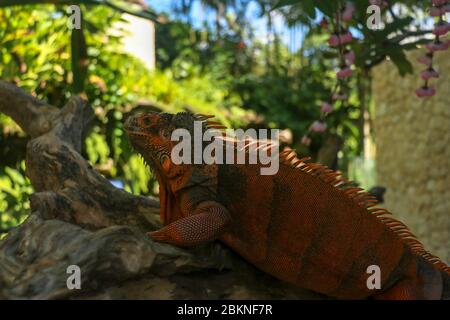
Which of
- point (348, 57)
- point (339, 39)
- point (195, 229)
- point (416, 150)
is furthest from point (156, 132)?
point (416, 150)

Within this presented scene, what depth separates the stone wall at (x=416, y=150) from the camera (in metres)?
7.68

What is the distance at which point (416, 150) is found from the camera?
8.46 m

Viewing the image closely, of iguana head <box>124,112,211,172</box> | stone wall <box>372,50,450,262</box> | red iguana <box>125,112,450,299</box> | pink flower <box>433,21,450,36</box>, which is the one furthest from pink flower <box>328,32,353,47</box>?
stone wall <box>372,50,450,262</box>

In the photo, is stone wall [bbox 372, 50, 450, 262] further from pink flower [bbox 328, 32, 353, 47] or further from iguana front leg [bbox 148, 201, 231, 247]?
iguana front leg [bbox 148, 201, 231, 247]

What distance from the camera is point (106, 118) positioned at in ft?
23.8

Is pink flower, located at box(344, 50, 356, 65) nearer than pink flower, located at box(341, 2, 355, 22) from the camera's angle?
No

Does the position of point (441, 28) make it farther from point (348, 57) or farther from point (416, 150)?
point (416, 150)

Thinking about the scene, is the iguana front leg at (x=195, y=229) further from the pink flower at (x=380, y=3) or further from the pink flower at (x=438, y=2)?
the pink flower at (x=438, y=2)

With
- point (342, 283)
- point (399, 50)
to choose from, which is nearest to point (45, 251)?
point (342, 283)

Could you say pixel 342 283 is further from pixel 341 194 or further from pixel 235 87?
pixel 235 87

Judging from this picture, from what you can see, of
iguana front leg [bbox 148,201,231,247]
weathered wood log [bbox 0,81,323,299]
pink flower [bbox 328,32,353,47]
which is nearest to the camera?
weathered wood log [bbox 0,81,323,299]

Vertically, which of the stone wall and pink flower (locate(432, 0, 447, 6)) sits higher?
pink flower (locate(432, 0, 447, 6))

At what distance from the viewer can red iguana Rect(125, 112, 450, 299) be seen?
2.78 m

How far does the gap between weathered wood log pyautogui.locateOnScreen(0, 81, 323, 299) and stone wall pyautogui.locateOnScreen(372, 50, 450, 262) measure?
4.57 m
